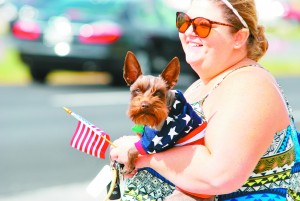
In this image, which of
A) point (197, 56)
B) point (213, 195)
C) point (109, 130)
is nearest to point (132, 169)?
point (213, 195)

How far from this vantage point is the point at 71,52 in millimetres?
14781

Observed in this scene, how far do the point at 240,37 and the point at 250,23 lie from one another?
0.06 metres

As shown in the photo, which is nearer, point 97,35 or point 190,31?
point 190,31

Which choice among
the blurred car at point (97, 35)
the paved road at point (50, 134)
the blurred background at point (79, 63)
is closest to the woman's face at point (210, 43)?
the paved road at point (50, 134)

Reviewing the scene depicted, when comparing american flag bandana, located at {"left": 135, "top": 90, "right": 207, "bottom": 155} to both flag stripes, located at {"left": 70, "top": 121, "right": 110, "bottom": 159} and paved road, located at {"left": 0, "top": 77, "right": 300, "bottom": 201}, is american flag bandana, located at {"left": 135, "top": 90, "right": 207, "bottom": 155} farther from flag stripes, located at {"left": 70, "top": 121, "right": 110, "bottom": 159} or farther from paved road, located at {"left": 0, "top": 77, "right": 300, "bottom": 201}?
paved road, located at {"left": 0, "top": 77, "right": 300, "bottom": 201}

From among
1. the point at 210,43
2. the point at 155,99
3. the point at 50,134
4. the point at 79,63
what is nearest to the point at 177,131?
the point at 155,99

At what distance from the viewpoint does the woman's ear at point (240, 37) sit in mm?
2857

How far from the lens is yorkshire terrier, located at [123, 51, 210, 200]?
A: 254 cm

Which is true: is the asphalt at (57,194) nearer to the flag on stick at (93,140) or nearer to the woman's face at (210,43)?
the flag on stick at (93,140)

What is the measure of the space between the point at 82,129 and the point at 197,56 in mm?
493

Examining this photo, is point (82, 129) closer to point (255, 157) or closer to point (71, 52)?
point (255, 157)

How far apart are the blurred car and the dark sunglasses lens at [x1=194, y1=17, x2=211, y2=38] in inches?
458

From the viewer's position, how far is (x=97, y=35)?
14.4 m

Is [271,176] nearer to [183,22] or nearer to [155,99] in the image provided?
[155,99]
